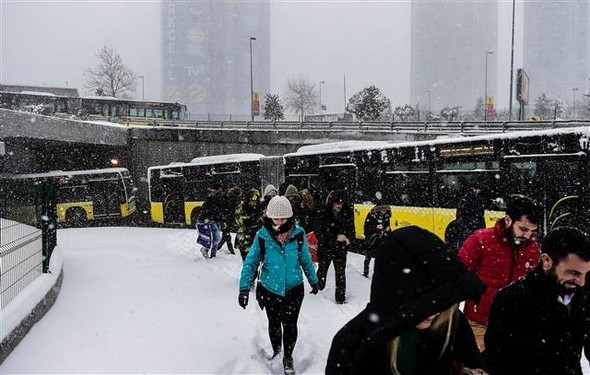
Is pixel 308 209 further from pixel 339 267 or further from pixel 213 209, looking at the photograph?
pixel 213 209

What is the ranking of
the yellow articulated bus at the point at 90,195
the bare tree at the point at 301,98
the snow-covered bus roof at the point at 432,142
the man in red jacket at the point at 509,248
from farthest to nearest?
the bare tree at the point at 301,98 < the yellow articulated bus at the point at 90,195 < the snow-covered bus roof at the point at 432,142 < the man in red jacket at the point at 509,248

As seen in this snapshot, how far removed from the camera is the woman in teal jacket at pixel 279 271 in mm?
5367

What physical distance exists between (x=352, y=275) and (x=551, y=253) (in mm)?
8415

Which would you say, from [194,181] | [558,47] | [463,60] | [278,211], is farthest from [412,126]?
[558,47]

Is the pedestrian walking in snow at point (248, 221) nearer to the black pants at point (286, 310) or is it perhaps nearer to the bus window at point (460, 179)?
the black pants at point (286, 310)

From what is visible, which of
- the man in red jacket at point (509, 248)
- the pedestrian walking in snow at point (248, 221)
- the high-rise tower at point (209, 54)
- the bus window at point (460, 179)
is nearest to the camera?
the man in red jacket at point (509, 248)

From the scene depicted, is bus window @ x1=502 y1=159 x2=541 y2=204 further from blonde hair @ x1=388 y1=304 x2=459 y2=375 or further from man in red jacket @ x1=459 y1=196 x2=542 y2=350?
blonde hair @ x1=388 y1=304 x2=459 y2=375

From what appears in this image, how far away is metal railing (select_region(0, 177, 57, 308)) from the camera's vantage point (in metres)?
6.12

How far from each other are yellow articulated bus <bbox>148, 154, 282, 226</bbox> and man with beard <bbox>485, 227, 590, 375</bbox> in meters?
16.3

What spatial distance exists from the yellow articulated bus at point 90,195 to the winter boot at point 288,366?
69.8ft

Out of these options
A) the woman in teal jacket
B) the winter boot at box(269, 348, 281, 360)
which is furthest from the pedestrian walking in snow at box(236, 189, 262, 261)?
the woman in teal jacket

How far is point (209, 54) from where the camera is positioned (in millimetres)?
156375

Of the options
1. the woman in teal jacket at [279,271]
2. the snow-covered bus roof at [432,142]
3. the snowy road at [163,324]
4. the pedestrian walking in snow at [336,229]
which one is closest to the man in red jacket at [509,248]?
the woman in teal jacket at [279,271]

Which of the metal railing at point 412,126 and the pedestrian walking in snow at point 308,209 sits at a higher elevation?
the metal railing at point 412,126
